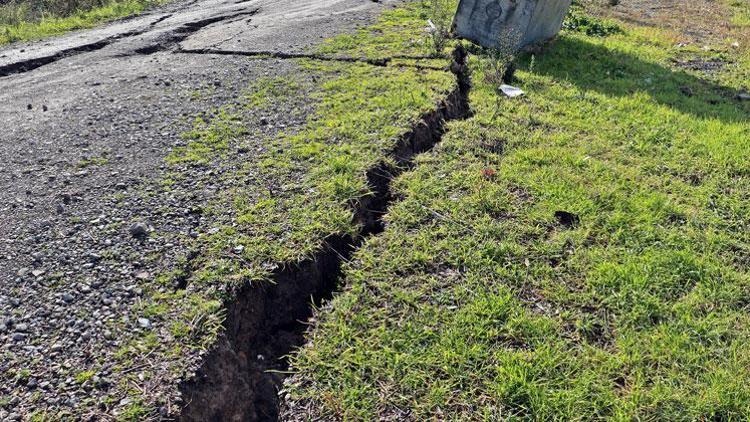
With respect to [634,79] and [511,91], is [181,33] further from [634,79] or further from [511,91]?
[634,79]

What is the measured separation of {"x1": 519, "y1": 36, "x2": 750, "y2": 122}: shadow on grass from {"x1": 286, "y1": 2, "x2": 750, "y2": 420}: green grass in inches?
22.5

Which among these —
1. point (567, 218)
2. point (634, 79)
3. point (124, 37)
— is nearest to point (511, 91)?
point (634, 79)

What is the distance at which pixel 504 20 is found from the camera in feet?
19.5

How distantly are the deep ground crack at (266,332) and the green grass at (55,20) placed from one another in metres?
7.00

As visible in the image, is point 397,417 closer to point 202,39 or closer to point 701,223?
point 701,223

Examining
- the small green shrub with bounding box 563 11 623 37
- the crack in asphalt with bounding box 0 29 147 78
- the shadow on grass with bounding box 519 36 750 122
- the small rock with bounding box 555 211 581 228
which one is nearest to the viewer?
the small rock with bounding box 555 211 581 228

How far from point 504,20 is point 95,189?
474 cm

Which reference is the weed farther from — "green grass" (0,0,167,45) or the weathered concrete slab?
"green grass" (0,0,167,45)

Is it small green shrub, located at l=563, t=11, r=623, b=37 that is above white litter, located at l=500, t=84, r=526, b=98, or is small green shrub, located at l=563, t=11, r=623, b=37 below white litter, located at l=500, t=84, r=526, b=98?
above

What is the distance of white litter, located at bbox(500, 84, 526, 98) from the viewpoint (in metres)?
4.50

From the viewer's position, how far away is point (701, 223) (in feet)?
9.29

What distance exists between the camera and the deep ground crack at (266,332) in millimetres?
1969

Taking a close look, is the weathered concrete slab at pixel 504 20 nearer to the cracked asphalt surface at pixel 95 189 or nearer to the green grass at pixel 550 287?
the cracked asphalt surface at pixel 95 189

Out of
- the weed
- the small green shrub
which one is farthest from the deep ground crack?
the small green shrub
